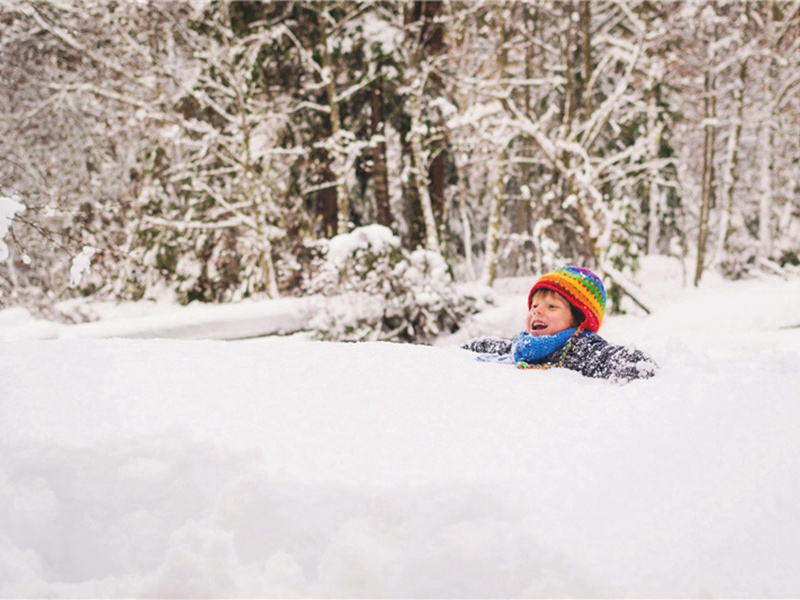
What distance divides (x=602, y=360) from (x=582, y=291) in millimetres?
464

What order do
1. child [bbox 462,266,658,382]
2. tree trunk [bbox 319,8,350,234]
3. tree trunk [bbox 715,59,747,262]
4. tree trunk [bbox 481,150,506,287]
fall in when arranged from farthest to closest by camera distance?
tree trunk [bbox 715,59,747,262], tree trunk [bbox 481,150,506,287], tree trunk [bbox 319,8,350,234], child [bbox 462,266,658,382]

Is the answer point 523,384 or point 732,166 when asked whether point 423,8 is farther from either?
point 523,384

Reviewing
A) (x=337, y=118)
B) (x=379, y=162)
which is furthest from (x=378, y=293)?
(x=337, y=118)

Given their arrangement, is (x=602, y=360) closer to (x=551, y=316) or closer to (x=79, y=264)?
(x=551, y=316)

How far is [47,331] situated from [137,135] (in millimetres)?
10121

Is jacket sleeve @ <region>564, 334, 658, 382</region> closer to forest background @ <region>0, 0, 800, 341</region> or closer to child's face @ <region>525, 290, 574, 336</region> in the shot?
child's face @ <region>525, 290, 574, 336</region>

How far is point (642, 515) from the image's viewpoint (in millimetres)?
1228

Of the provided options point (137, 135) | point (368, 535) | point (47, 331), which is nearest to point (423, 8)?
point (137, 135)

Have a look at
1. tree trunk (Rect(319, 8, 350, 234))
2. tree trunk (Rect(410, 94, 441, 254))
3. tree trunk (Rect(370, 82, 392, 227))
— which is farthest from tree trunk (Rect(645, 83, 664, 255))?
tree trunk (Rect(319, 8, 350, 234))

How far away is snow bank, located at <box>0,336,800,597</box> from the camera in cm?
115

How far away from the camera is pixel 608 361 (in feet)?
7.09

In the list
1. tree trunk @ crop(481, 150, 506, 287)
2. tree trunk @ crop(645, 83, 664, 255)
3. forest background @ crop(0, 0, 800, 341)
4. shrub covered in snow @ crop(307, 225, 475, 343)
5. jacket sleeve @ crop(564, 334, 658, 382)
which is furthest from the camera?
tree trunk @ crop(481, 150, 506, 287)

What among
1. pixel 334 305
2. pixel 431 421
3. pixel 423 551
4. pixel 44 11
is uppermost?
pixel 44 11

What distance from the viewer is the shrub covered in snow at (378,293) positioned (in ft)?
22.5
